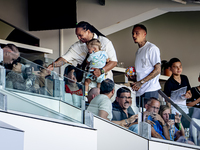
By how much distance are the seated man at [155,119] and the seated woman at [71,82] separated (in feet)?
2.38

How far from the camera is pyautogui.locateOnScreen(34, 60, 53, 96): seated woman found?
2.85 metres

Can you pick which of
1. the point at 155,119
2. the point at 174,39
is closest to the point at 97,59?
the point at 155,119

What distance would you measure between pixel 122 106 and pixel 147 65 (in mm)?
633

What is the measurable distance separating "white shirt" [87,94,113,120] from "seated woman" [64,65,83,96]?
0.16 metres

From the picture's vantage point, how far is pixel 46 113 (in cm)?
276

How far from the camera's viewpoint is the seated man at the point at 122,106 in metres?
3.25

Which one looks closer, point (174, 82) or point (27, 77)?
point (27, 77)

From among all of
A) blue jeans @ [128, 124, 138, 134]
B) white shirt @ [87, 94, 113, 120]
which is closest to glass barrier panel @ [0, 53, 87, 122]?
white shirt @ [87, 94, 113, 120]

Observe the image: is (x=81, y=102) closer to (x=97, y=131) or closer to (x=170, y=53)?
(x=97, y=131)

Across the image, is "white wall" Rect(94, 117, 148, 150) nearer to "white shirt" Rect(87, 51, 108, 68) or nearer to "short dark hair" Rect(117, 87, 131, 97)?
"short dark hair" Rect(117, 87, 131, 97)

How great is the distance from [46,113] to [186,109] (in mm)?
1461

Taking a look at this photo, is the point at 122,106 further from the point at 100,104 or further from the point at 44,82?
the point at 44,82

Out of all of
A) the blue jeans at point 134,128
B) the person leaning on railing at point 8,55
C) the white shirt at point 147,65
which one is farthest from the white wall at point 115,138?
the person leaning on railing at point 8,55

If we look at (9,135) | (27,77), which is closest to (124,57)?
(27,77)
